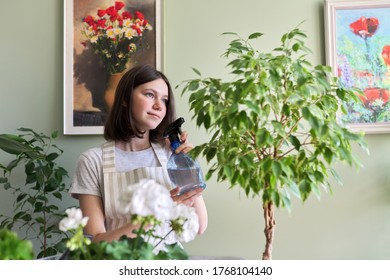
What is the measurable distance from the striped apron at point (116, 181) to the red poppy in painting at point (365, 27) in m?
1.06

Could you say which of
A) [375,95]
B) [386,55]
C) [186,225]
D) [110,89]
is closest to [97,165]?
[110,89]

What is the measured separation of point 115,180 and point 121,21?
0.82 m

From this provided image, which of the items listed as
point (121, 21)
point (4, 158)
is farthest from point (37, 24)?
point (4, 158)

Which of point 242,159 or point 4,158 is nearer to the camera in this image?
point 242,159

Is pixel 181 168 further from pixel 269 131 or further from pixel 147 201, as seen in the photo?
pixel 147 201

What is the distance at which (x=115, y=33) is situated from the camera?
1933mm

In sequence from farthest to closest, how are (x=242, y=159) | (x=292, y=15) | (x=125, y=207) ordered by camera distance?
(x=292, y=15) → (x=242, y=159) → (x=125, y=207)

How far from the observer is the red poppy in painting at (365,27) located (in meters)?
1.85

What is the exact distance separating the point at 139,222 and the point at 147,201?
0.06 meters

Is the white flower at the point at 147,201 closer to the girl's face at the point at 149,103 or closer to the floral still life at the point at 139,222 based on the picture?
the floral still life at the point at 139,222

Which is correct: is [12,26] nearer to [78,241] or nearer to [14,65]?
[14,65]

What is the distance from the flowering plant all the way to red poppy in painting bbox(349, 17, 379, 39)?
0.91 meters
